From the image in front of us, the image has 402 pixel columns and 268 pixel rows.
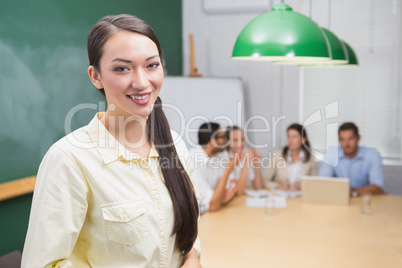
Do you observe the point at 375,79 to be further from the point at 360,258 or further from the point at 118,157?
the point at 118,157

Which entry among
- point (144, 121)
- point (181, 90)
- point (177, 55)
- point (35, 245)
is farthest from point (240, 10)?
point (35, 245)

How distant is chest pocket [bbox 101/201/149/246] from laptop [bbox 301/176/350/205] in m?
2.04

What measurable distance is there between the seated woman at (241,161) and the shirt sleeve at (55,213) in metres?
2.26

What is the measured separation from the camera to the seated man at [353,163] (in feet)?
11.4

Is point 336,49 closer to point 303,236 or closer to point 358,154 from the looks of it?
point 303,236

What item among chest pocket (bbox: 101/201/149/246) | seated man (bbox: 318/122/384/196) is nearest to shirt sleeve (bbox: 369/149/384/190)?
seated man (bbox: 318/122/384/196)

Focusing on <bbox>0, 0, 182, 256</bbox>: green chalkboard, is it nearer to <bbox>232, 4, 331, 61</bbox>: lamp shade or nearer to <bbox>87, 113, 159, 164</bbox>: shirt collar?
<bbox>232, 4, 331, 61</bbox>: lamp shade

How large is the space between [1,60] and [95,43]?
5.90 feet

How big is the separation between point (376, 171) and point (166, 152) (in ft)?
8.86

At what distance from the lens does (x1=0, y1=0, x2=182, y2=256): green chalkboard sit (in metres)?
2.63

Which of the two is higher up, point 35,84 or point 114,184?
point 35,84

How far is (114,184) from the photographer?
1056mm

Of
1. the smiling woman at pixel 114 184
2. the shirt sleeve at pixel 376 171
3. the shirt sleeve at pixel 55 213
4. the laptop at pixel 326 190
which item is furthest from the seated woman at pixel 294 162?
the shirt sleeve at pixel 55 213

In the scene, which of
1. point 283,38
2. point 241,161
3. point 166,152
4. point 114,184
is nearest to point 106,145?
point 114,184
